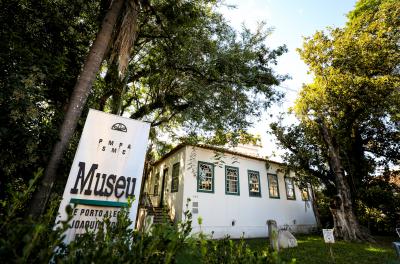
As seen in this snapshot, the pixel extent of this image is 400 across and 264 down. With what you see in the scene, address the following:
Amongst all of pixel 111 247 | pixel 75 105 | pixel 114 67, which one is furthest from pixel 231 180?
pixel 111 247

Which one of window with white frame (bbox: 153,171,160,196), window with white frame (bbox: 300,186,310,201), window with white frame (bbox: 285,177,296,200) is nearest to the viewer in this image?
window with white frame (bbox: 285,177,296,200)

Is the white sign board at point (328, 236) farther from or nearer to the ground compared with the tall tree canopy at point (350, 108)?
nearer to the ground

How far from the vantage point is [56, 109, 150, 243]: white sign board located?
2889mm

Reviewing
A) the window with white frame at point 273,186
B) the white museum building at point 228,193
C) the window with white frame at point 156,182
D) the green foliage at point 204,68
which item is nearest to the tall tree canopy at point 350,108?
the window with white frame at point 273,186

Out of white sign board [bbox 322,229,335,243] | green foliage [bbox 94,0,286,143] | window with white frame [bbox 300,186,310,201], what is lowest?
white sign board [bbox 322,229,335,243]

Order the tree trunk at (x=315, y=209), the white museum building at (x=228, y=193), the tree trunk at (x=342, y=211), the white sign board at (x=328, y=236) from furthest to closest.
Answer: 1. the tree trunk at (x=315, y=209)
2. the white museum building at (x=228, y=193)
3. the tree trunk at (x=342, y=211)
4. the white sign board at (x=328, y=236)

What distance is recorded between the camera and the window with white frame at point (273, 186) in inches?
584

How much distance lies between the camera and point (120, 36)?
485 cm

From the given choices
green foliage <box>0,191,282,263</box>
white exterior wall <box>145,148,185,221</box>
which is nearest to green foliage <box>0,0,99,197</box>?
green foliage <box>0,191,282,263</box>

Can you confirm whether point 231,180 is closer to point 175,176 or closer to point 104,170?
point 175,176

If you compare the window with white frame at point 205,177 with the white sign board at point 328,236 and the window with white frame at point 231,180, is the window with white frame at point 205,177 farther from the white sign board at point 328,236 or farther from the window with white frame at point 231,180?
the white sign board at point 328,236

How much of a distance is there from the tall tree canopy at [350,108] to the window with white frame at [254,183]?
8.98 feet

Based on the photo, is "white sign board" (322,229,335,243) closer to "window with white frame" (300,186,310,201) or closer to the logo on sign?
the logo on sign

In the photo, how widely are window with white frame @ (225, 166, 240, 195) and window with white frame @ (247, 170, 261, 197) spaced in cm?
113
